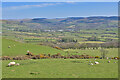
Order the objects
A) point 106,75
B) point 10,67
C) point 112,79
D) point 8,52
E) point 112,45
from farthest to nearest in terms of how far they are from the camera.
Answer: point 112,45, point 8,52, point 10,67, point 106,75, point 112,79

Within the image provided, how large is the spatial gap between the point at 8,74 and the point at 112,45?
6236 centimetres

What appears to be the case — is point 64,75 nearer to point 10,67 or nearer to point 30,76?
point 30,76

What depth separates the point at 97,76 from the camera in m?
14.8

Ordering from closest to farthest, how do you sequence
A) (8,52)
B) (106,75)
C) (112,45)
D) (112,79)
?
(112,79)
(106,75)
(8,52)
(112,45)

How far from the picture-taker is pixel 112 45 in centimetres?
7362

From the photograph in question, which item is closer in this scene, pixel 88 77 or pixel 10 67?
pixel 88 77

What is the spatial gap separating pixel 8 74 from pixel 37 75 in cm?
245

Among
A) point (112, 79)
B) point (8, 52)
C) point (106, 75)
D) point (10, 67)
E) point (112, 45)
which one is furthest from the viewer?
point (112, 45)

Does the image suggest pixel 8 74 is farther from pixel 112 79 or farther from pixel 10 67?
pixel 112 79

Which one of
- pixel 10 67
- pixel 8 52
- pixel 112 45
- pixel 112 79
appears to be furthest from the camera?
pixel 112 45

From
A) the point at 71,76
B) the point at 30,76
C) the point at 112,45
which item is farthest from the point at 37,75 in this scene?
the point at 112,45

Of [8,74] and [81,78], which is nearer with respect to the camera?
[81,78]

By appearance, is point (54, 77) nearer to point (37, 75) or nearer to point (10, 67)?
point (37, 75)

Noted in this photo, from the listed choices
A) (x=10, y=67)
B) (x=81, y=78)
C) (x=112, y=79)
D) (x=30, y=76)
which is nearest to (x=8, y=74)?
(x=30, y=76)
